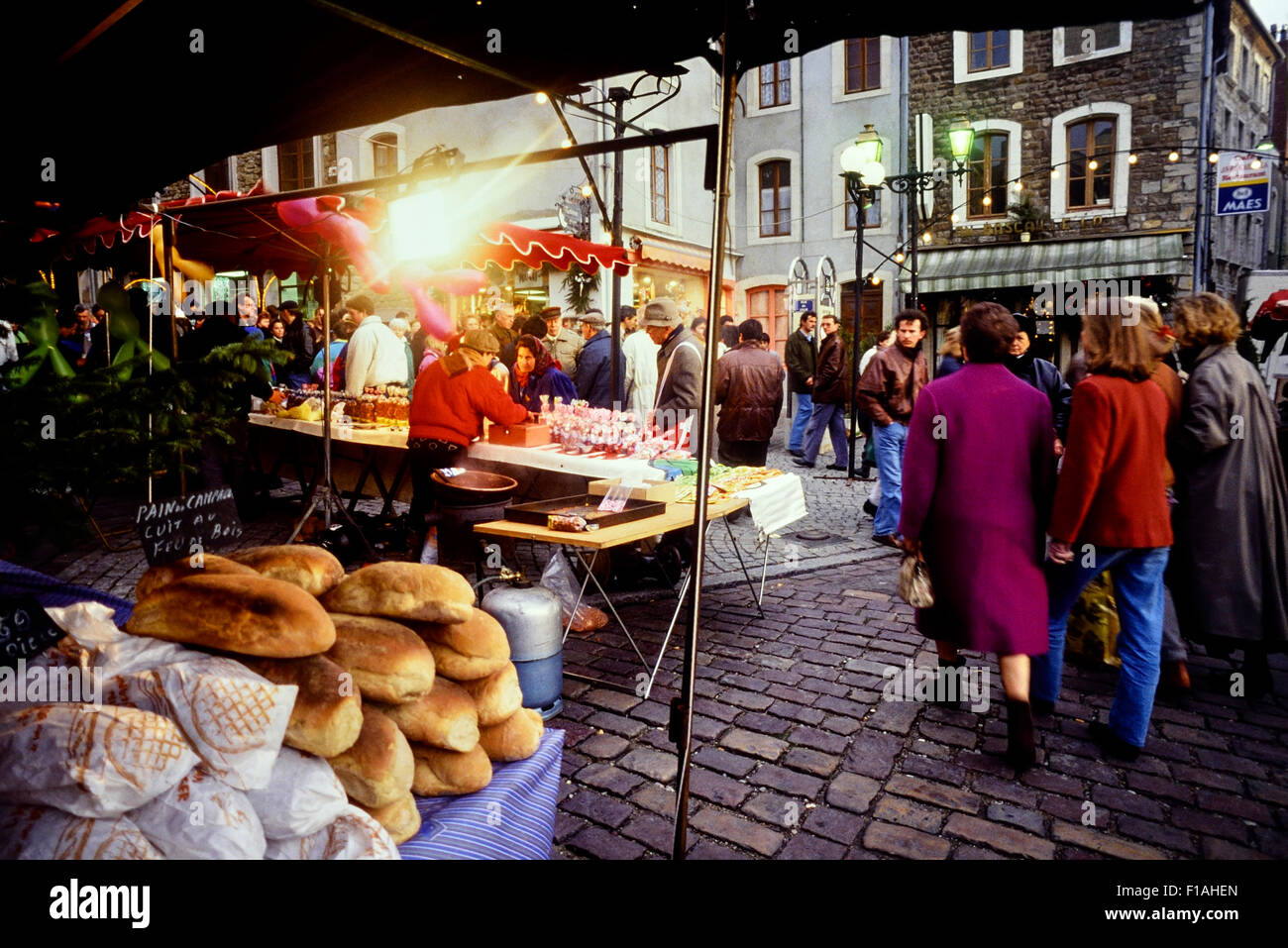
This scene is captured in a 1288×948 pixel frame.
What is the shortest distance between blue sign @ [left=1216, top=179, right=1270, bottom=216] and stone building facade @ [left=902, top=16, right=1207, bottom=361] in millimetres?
2033

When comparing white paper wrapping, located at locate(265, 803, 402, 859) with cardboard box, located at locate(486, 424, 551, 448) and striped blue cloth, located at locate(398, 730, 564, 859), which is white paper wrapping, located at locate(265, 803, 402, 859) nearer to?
striped blue cloth, located at locate(398, 730, 564, 859)

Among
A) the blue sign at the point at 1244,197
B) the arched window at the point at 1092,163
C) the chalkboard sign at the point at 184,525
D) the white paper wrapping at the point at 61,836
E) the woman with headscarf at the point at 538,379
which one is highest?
the arched window at the point at 1092,163

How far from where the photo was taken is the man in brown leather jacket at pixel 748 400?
8680 millimetres

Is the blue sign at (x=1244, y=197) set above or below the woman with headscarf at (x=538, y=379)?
above

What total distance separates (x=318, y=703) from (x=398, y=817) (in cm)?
36

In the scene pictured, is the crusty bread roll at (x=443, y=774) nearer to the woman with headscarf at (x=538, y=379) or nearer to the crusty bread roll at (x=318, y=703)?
the crusty bread roll at (x=318, y=703)

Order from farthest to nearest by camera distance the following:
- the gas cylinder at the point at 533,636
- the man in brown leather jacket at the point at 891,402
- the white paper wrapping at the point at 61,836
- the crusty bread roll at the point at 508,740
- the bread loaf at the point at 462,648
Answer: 1. the man in brown leather jacket at the point at 891,402
2. the gas cylinder at the point at 533,636
3. the crusty bread roll at the point at 508,740
4. the bread loaf at the point at 462,648
5. the white paper wrapping at the point at 61,836

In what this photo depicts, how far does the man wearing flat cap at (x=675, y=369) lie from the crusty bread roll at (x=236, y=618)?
6.29 metres

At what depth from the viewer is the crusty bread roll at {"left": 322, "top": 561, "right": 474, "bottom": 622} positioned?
6.14 ft

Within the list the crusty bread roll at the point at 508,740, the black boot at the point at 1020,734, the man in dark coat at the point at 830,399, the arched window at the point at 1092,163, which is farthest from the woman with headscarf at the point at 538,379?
the arched window at the point at 1092,163

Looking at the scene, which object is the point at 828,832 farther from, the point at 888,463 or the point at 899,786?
the point at 888,463

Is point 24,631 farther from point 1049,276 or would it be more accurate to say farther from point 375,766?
point 1049,276
